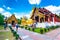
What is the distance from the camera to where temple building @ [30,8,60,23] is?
256 cm

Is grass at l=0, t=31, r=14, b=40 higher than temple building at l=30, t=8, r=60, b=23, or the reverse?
temple building at l=30, t=8, r=60, b=23

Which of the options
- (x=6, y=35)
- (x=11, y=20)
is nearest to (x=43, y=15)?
(x=11, y=20)

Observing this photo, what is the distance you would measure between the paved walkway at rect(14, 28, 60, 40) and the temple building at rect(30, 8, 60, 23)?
21 centimetres

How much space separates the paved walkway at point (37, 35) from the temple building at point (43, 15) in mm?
214

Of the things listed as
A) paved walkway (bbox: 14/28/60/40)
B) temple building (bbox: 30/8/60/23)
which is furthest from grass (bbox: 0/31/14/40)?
temple building (bbox: 30/8/60/23)

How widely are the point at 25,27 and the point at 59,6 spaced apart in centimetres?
69

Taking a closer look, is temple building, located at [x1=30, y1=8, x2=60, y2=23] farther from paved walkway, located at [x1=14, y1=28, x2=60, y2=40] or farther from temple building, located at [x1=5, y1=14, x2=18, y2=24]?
temple building, located at [x1=5, y1=14, x2=18, y2=24]

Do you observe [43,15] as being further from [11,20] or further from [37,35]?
[11,20]

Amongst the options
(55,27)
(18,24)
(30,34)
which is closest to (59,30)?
(55,27)

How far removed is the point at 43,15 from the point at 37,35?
351 millimetres

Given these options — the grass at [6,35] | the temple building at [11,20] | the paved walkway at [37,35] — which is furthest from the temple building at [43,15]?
the grass at [6,35]

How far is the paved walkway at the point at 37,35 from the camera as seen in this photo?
2491mm

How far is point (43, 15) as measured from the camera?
2.56 m

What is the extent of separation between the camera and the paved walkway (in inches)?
98.1
